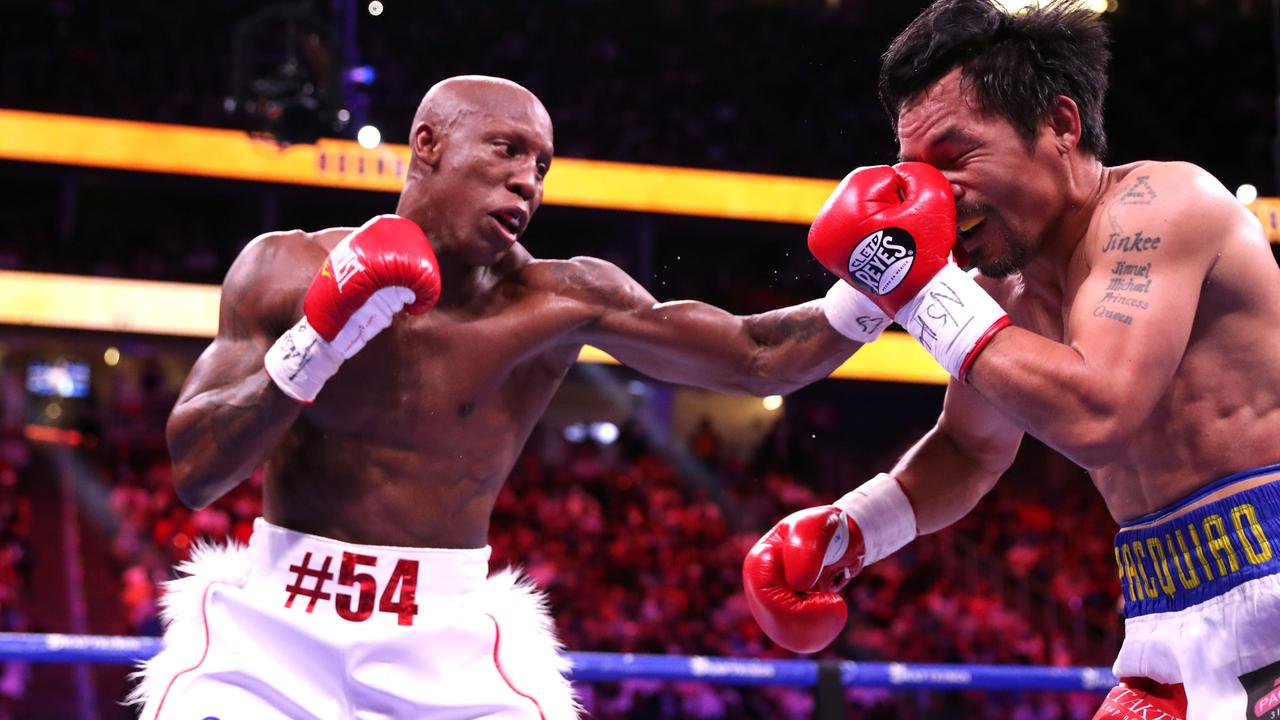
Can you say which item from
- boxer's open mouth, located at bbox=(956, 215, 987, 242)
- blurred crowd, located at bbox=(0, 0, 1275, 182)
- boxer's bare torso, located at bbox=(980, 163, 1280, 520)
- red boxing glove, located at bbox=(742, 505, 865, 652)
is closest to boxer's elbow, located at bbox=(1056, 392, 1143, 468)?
boxer's bare torso, located at bbox=(980, 163, 1280, 520)

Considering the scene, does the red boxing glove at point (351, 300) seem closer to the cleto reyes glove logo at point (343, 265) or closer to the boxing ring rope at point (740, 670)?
the cleto reyes glove logo at point (343, 265)

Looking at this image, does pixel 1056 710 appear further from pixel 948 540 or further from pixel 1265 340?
pixel 1265 340

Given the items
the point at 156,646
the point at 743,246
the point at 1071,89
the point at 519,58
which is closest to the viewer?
the point at 1071,89

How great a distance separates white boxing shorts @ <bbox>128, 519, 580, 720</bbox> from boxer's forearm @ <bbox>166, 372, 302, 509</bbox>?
0.46 ft

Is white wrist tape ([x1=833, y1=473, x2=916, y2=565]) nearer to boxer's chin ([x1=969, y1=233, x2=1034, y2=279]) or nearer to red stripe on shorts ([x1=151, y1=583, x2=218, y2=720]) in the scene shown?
boxer's chin ([x1=969, y1=233, x2=1034, y2=279])

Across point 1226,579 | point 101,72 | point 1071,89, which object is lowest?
point 1226,579

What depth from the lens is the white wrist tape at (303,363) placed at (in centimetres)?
229

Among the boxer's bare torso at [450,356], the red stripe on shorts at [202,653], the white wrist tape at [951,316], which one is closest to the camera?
the white wrist tape at [951,316]

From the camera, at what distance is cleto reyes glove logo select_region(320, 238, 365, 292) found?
227 centimetres

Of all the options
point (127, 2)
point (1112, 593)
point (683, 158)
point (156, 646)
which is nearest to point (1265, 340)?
point (156, 646)

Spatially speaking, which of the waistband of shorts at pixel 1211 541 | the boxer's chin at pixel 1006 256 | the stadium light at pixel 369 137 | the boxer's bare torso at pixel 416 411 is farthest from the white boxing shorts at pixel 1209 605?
the stadium light at pixel 369 137

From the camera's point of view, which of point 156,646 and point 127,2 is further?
point 127,2

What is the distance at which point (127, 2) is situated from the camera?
11977 mm

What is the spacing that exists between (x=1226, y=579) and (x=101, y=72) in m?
11.1
